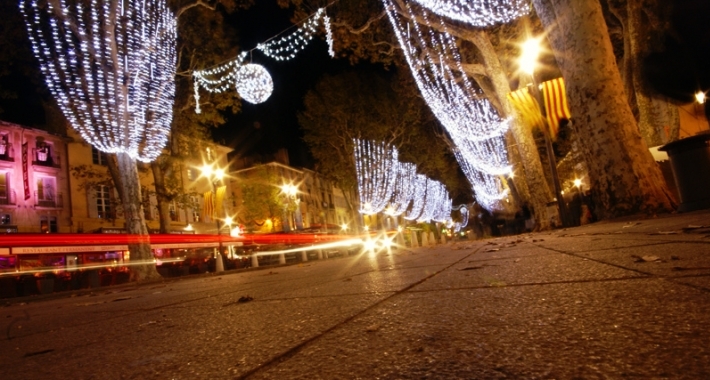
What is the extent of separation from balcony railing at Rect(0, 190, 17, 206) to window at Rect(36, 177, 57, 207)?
1.21m

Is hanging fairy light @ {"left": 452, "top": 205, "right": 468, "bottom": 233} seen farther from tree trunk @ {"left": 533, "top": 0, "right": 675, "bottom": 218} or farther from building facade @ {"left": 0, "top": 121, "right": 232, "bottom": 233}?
tree trunk @ {"left": 533, "top": 0, "right": 675, "bottom": 218}

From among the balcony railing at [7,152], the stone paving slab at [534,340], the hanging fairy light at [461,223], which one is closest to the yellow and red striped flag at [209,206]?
the balcony railing at [7,152]

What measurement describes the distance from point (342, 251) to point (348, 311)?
2459 cm

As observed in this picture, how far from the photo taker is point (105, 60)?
12883 mm

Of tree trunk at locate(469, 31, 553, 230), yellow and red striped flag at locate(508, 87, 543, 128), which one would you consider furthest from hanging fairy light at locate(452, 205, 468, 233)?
yellow and red striped flag at locate(508, 87, 543, 128)

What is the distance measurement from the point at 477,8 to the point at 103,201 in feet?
89.3

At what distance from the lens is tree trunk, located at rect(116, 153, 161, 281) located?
44.1 ft

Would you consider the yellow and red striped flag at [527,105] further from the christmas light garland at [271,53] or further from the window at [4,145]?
the window at [4,145]

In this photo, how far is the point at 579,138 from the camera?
29.9 ft

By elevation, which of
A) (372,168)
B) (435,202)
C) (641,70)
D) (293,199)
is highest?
(372,168)

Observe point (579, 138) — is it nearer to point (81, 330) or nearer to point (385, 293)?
point (385, 293)

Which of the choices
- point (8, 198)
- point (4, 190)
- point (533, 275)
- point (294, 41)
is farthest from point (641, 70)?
point (4, 190)

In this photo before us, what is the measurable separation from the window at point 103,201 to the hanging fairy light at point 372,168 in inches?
692

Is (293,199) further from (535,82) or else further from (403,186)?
(535,82)
